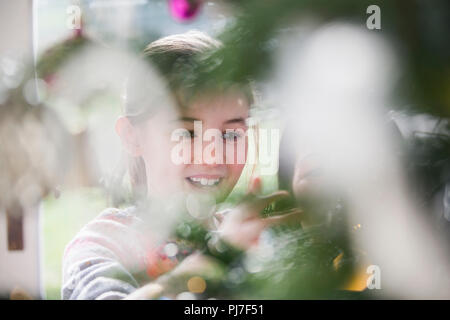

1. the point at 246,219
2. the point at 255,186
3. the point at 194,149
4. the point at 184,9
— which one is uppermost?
the point at 184,9

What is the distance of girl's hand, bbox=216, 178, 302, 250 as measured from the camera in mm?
1448

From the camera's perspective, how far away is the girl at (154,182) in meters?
1.44

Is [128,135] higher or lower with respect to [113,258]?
higher

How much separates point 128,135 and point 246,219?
1.51 feet

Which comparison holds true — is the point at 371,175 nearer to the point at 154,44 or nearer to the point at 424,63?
the point at 424,63

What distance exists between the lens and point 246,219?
1.46 meters

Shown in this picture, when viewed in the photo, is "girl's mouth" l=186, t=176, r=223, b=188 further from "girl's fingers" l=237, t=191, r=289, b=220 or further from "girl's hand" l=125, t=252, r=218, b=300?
"girl's hand" l=125, t=252, r=218, b=300

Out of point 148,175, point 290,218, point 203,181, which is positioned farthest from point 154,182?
point 290,218

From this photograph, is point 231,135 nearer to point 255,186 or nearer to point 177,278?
point 255,186

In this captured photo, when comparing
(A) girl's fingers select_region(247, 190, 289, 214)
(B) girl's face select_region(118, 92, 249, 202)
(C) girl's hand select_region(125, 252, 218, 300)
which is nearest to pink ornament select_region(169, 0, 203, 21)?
(B) girl's face select_region(118, 92, 249, 202)

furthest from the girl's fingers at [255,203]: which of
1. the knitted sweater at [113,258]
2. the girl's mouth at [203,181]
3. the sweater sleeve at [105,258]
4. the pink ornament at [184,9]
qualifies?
the pink ornament at [184,9]

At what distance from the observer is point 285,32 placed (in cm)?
129
